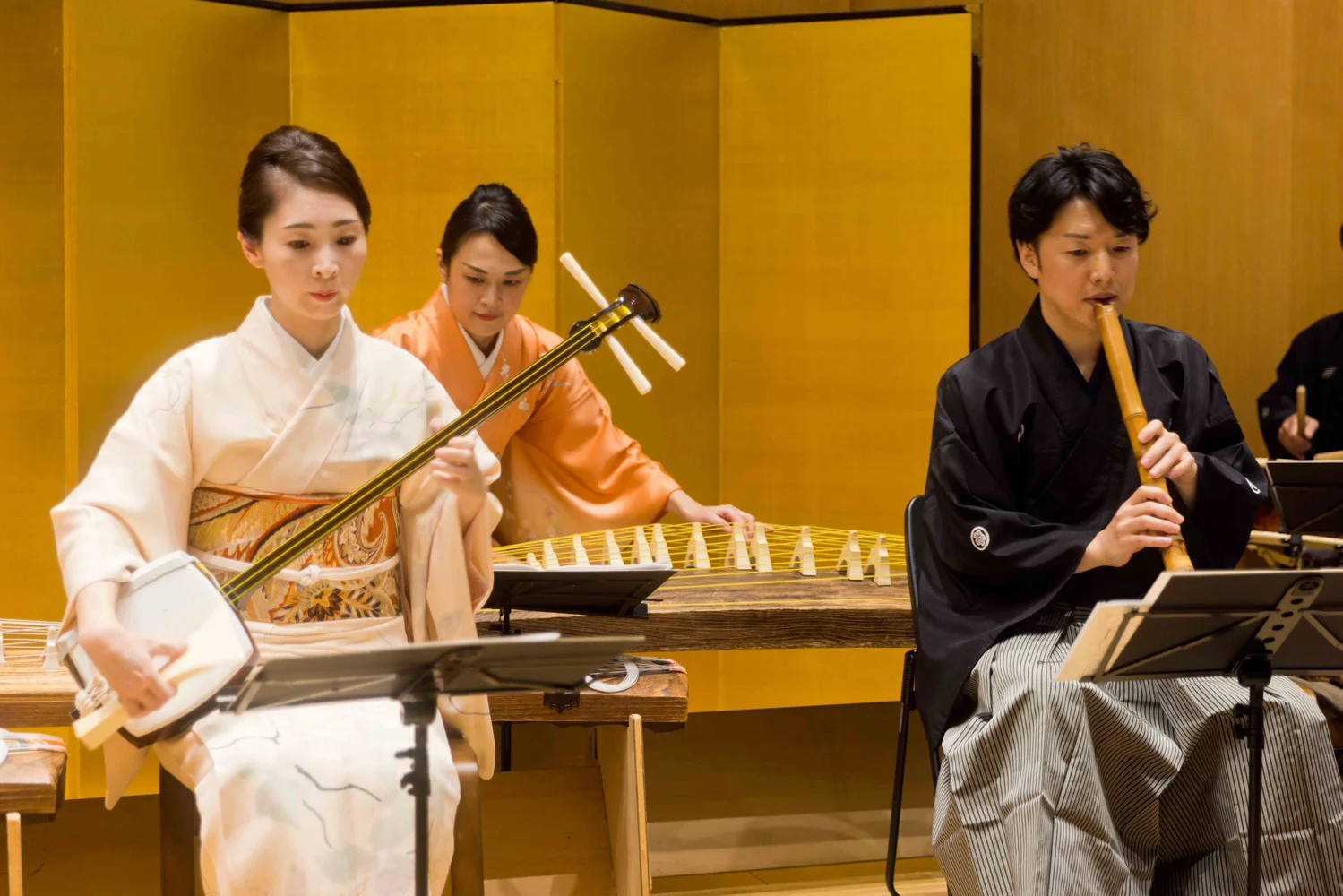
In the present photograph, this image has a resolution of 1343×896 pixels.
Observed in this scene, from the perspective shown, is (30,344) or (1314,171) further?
(1314,171)

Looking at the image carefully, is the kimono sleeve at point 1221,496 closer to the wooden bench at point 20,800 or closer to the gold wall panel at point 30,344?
the wooden bench at point 20,800

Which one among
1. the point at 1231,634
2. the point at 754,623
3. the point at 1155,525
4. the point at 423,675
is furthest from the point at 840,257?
the point at 423,675

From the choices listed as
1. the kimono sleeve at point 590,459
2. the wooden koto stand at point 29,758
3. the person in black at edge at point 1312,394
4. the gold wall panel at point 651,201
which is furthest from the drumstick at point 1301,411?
the wooden koto stand at point 29,758

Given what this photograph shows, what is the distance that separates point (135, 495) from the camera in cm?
221

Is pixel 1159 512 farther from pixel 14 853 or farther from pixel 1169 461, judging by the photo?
pixel 14 853

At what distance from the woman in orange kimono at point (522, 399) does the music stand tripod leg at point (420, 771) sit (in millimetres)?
1980

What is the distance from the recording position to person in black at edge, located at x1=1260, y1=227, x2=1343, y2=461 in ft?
16.5

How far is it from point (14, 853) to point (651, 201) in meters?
3.17

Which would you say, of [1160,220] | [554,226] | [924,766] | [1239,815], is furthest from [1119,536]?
[1160,220]

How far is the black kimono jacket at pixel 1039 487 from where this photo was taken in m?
2.61

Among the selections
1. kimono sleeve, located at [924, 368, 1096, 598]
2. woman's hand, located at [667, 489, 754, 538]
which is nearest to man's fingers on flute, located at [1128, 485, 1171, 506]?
kimono sleeve, located at [924, 368, 1096, 598]

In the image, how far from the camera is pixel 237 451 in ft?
7.60

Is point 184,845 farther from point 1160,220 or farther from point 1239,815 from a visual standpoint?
point 1160,220

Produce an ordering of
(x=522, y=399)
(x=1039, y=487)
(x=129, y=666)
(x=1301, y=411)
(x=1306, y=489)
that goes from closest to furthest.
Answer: (x=129, y=666)
(x=1039, y=487)
(x=1306, y=489)
(x=522, y=399)
(x=1301, y=411)
